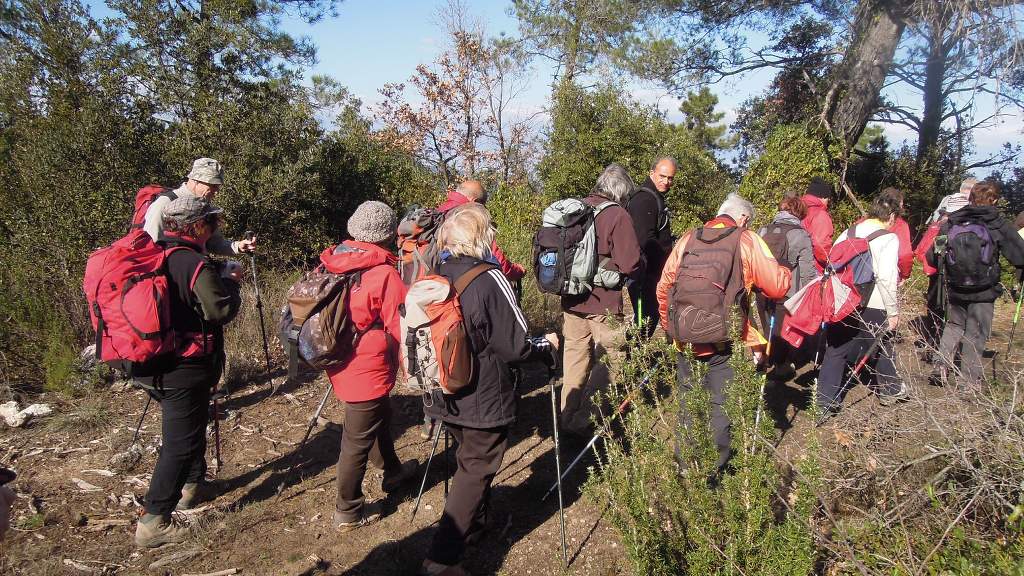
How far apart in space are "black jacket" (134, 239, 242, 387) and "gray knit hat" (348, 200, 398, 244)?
825 millimetres

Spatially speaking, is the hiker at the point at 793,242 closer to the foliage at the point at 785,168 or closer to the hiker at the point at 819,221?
the hiker at the point at 819,221

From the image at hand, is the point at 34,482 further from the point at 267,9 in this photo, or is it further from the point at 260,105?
→ the point at 267,9

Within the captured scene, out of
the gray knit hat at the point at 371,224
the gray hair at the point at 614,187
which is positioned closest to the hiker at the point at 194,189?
the gray knit hat at the point at 371,224

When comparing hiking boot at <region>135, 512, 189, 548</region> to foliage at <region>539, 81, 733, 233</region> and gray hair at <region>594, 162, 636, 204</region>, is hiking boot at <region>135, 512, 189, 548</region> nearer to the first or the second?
gray hair at <region>594, 162, 636, 204</region>

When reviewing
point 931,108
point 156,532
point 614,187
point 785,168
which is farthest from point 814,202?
point 931,108

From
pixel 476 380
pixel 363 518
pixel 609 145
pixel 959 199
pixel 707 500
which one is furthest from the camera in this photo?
pixel 609 145

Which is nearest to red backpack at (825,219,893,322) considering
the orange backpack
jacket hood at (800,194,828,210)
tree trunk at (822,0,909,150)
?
jacket hood at (800,194,828,210)

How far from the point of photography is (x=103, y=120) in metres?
7.09

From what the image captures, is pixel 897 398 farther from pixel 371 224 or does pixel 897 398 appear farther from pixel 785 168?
pixel 785 168

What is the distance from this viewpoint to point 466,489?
115 inches

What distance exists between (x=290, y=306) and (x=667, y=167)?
3369 millimetres

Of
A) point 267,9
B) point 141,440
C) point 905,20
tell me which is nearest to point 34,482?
point 141,440

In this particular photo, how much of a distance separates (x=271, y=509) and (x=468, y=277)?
2.18 meters

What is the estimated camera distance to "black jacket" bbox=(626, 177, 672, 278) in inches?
198
